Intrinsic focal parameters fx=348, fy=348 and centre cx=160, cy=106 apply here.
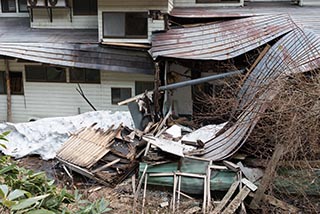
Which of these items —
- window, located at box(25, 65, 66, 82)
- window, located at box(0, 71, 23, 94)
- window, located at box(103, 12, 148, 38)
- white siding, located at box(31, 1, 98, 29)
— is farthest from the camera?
white siding, located at box(31, 1, 98, 29)

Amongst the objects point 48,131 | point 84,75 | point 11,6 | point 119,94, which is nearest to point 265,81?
point 119,94

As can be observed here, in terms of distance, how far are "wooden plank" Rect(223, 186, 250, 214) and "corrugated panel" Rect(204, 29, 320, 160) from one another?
773 mm

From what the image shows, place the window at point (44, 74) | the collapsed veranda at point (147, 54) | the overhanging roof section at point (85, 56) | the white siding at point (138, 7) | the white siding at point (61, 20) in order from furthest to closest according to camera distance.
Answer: the white siding at point (61, 20) < the window at point (44, 74) < the overhanging roof section at point (85, 56) < the white siding at point (138, 7) < the collapsed veranda at point (147, 54)

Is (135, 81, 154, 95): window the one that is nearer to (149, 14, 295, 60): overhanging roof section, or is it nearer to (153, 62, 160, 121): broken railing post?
(149, 14, 295, 60): overhanging roof section

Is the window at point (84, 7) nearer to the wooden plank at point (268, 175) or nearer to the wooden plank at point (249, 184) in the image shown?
the wooden plank at point (249, 184)

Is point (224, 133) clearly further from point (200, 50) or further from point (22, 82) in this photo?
point (22, 82)

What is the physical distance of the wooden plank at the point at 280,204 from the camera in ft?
21.4

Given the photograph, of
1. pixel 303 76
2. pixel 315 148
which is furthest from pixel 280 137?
pixel 303 76

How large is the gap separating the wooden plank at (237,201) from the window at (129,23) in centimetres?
664

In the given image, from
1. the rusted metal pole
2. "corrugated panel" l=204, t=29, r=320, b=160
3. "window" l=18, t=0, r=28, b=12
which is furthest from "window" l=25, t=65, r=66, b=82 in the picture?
"corrugated panel" l=204, t=29, r=320, b=160

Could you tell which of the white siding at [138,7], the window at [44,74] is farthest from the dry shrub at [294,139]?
the window at [44,74]

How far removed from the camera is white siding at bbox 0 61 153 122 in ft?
41.5

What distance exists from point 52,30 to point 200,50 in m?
6.43

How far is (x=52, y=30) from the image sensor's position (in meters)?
13.6
